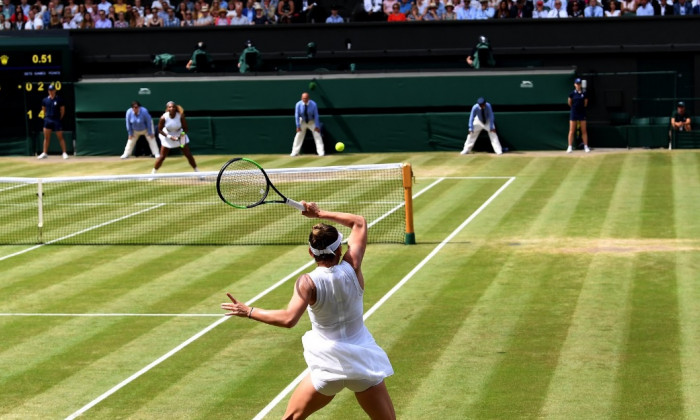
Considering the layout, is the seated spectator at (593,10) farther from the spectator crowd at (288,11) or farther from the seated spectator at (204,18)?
the seated spectator at (204,18)

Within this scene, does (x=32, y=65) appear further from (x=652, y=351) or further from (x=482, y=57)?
(x=652, y=351)

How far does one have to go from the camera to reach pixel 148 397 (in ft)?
37.4

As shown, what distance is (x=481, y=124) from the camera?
3522 centimetres

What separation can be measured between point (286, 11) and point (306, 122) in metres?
5.12

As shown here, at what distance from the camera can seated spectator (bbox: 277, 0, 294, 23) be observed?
39.1 meters

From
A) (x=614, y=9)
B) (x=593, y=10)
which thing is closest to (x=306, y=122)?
(x=593, y=10)

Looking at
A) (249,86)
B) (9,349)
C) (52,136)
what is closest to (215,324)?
(9,349)

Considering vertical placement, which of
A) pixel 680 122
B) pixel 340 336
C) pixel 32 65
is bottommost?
pixel 340 336

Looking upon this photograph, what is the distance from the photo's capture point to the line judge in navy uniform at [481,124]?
3494cm

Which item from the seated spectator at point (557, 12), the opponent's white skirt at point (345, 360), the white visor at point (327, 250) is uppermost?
the seated spectator at point (557, 12)

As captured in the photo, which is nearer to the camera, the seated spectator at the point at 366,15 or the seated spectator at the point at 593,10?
the seated spectator at the point at 593,10

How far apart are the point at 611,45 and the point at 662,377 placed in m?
26.9

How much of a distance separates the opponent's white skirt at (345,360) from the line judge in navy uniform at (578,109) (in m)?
27.0

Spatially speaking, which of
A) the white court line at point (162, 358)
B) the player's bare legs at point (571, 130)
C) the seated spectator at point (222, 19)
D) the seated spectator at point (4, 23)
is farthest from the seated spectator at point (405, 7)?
the white court line at point (162, 358)
